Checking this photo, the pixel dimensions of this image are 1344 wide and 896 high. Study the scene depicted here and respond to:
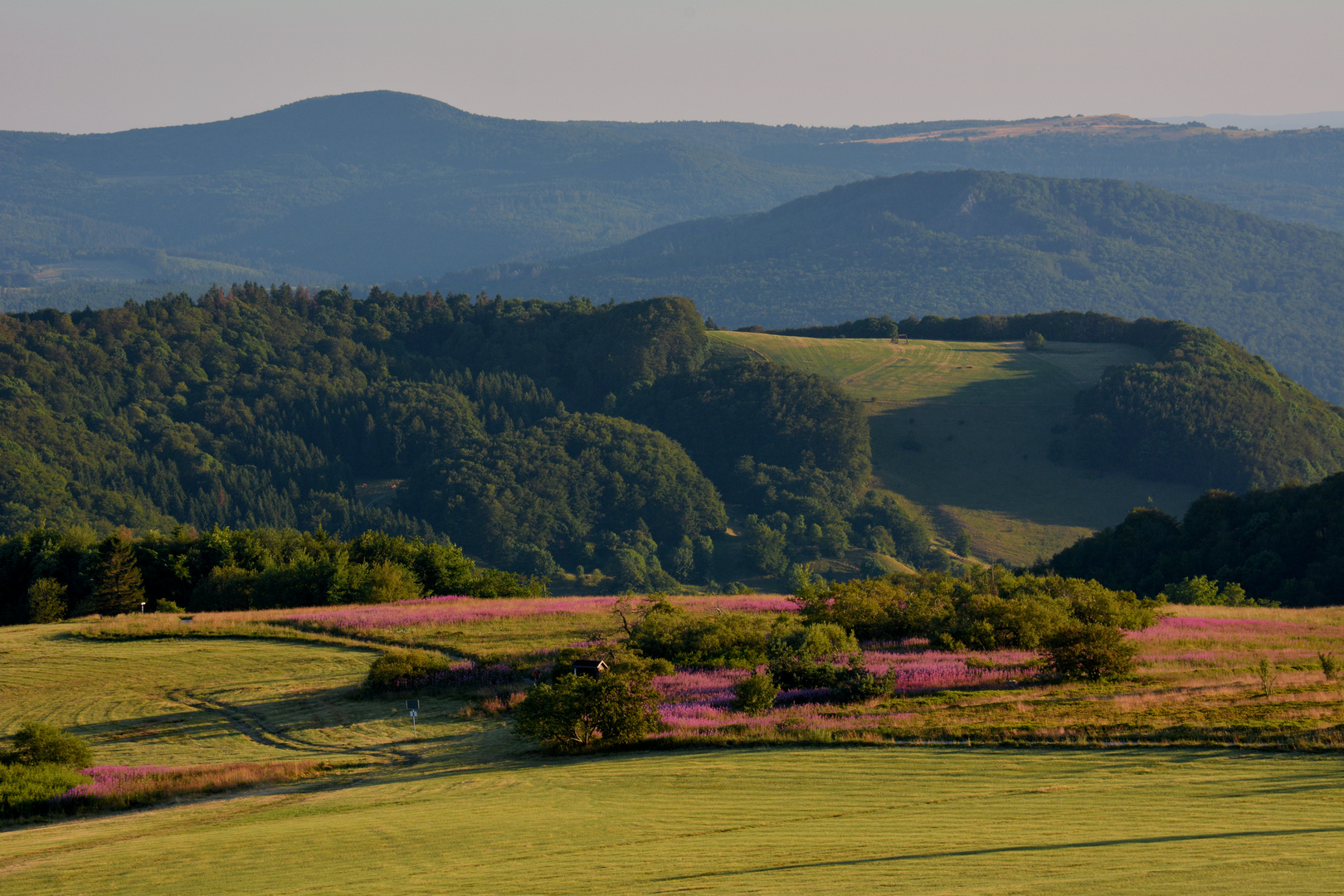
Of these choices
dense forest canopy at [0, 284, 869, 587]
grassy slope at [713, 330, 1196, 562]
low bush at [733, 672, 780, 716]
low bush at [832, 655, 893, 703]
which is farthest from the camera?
dense forest canopy at [0, 284, 869, 587]

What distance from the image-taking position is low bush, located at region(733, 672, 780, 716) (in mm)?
28297

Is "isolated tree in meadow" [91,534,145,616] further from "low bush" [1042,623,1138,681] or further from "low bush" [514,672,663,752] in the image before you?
"low bush" [1042,623,1138,681]

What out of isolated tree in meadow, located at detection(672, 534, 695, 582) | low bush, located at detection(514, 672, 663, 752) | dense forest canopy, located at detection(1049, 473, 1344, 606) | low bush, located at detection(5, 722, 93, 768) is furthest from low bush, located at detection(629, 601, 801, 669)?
isolated tree in meadow, located at detection(672, 534, 695, 582)

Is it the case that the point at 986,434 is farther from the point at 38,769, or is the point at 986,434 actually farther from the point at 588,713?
the point at 38,769

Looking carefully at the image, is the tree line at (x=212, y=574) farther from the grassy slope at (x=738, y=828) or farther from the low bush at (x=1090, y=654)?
the low bush at (x=1090, y=654)

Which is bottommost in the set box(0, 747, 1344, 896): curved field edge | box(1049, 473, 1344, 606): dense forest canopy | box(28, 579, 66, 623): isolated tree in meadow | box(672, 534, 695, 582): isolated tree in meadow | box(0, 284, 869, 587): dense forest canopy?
box(672, 534, 695, 582): isolated tree in meadow

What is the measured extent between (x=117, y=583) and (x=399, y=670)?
30540mm

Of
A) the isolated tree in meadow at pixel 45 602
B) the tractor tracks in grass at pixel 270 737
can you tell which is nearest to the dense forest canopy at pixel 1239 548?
the tractor tracks in grass at pixel 270 737

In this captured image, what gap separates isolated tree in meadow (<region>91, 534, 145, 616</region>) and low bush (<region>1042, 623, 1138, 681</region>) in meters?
45.2

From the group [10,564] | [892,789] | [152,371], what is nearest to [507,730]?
[892,789]

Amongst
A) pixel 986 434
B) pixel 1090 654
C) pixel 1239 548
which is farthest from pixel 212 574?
pixel 986 434

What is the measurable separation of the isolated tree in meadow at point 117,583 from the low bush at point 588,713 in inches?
1498

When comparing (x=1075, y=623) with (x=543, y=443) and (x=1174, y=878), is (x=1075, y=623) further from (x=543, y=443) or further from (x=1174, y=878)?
(x=543, y=443)

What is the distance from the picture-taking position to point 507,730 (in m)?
30.0
